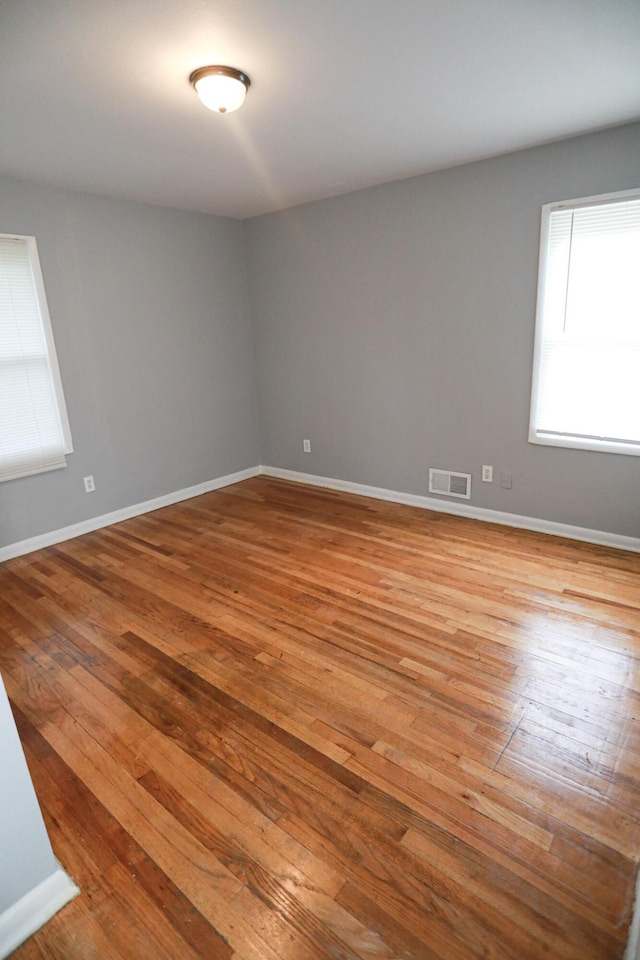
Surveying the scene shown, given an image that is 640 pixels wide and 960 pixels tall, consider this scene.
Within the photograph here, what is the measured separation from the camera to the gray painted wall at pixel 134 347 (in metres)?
3.60

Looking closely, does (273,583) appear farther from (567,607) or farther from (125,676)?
(567,607)

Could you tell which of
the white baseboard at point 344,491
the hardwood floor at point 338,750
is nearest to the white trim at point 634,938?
the hardwood floor at point 338,750

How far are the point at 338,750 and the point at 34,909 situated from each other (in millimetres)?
949

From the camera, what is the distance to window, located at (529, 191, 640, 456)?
2957 mm

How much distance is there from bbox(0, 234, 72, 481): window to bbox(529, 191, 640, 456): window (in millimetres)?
3331

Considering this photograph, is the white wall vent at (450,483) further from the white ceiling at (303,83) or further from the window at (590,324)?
the white ceiling at (303,83)

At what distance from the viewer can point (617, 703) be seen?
198 centimetres

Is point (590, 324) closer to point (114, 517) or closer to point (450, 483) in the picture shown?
point (450, 483)

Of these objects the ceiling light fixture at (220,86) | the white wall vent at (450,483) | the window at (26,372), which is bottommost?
the white wall vent at (450,483)

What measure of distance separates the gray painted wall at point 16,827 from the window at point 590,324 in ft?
10.8

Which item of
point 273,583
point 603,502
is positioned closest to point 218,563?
point 273,583

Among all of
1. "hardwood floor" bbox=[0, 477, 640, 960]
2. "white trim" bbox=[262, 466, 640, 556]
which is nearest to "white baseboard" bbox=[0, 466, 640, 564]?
"white trim" bbox=[262, 466, 640, 556]

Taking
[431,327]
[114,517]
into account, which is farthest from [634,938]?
[114,517]

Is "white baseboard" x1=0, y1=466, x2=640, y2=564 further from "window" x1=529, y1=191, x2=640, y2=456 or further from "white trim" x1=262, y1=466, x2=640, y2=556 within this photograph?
"window" x1=529, y1=191, x2=640, y2=456
